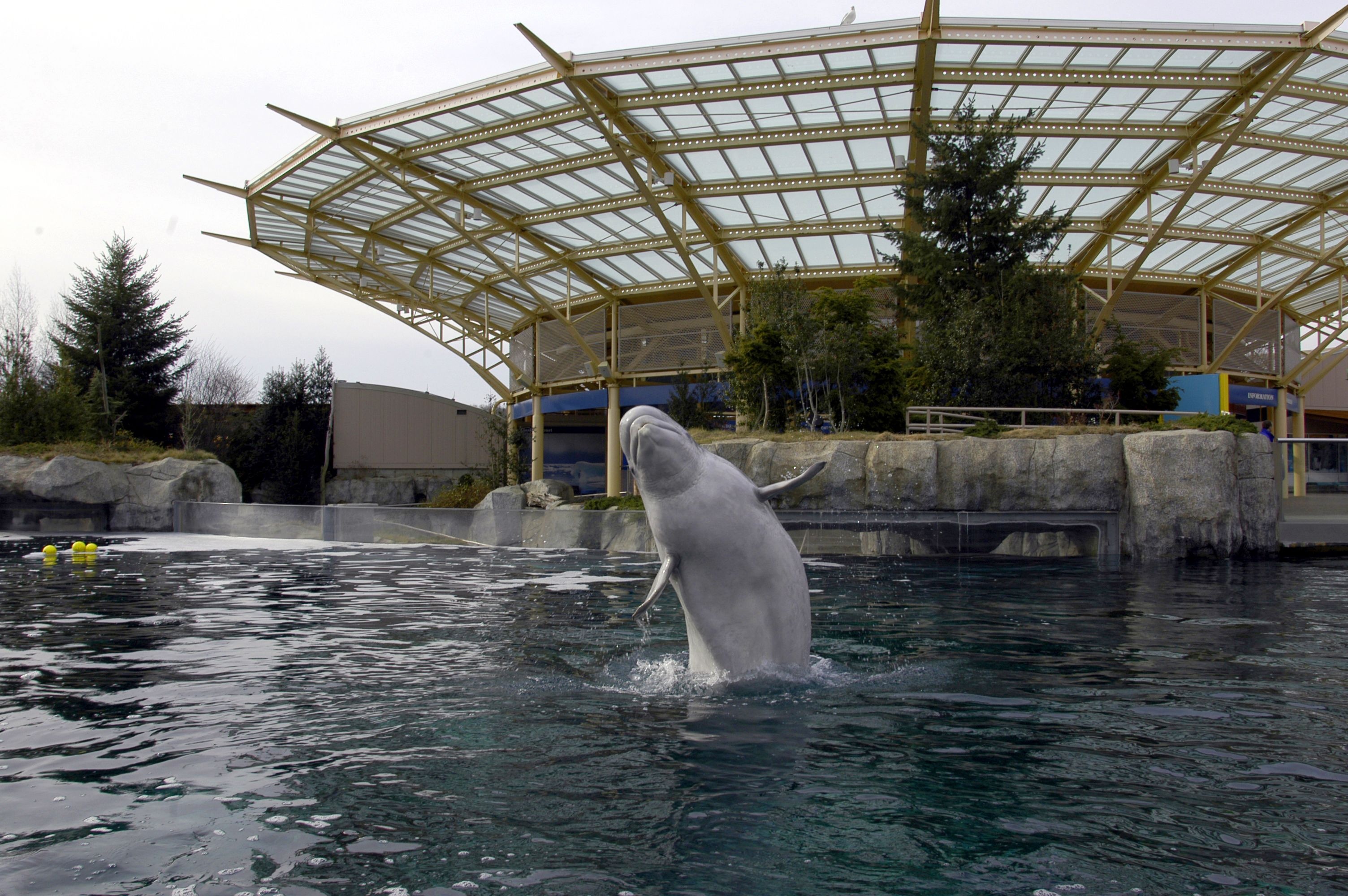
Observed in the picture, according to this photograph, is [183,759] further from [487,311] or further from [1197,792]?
[487,311]

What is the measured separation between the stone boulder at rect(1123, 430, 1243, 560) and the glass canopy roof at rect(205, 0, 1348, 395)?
27.2 feet

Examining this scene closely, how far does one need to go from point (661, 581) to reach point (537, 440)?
107ft

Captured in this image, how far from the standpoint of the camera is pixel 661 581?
4410mm

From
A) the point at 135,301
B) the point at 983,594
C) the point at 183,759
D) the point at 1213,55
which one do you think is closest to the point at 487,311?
the point at 135,301

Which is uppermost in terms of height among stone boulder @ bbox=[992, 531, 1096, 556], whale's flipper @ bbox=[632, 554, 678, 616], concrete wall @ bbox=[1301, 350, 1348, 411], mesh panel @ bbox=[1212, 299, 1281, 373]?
mesh panel @ bbox=[1212, 299, 1281, 373]

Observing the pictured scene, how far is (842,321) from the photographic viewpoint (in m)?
20.0

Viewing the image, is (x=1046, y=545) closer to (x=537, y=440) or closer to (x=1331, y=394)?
(x=537, y=440)

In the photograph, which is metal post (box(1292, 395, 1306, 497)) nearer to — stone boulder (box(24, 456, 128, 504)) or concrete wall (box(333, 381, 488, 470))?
stone boulder (box(24, 456, 128, 504))

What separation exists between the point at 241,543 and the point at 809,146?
15224 mm

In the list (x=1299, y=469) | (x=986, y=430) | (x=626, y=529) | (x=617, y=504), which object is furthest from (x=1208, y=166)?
(x=626, y=529)

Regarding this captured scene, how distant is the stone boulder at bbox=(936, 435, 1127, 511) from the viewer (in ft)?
48.5

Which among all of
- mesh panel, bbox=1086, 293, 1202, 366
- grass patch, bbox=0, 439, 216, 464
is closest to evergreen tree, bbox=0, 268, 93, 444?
grass patch, bbox=0, 439, 216, 464

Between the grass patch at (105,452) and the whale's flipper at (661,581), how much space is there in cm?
2296

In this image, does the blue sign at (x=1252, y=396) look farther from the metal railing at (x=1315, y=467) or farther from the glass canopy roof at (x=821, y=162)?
the metal railing at (x=1315, y=467)
